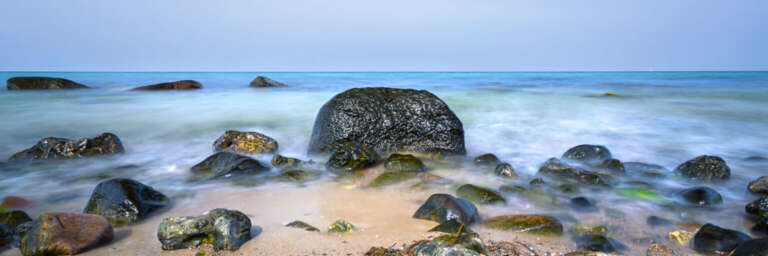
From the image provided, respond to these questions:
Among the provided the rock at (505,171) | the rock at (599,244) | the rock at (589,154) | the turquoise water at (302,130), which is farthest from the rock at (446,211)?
the rock at (589,154)

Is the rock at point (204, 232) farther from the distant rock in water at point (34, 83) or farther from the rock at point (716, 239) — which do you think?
the distant rock in water at point (34, 83)

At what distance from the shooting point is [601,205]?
324 centimetres

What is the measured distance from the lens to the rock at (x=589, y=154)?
471 centimetres

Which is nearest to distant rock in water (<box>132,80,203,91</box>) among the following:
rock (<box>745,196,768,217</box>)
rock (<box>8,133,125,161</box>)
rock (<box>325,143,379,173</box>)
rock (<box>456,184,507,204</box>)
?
rock (<box>8,133,125,161</box>)

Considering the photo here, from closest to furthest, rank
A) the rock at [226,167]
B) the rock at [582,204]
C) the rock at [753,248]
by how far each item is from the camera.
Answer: the rock at [753,248] → the rock at [582,204] → the rock at [226,167]

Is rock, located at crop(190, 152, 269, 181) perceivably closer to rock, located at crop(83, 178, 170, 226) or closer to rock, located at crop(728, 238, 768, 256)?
rock, located at crop(83, 178, 170, 226)

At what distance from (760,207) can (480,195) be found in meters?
2.01

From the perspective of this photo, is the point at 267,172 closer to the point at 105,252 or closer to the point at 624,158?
the point at 105,252

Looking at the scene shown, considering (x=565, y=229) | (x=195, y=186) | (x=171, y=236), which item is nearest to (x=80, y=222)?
(x=171, y=236)

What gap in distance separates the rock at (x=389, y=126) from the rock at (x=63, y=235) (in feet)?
8.95

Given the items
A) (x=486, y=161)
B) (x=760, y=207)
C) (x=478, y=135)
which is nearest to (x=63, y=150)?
(x=486, y=161)

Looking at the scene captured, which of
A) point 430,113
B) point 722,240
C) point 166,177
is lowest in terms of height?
point 166,177

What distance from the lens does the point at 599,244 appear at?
240 cm

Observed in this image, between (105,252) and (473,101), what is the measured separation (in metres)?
11.6
